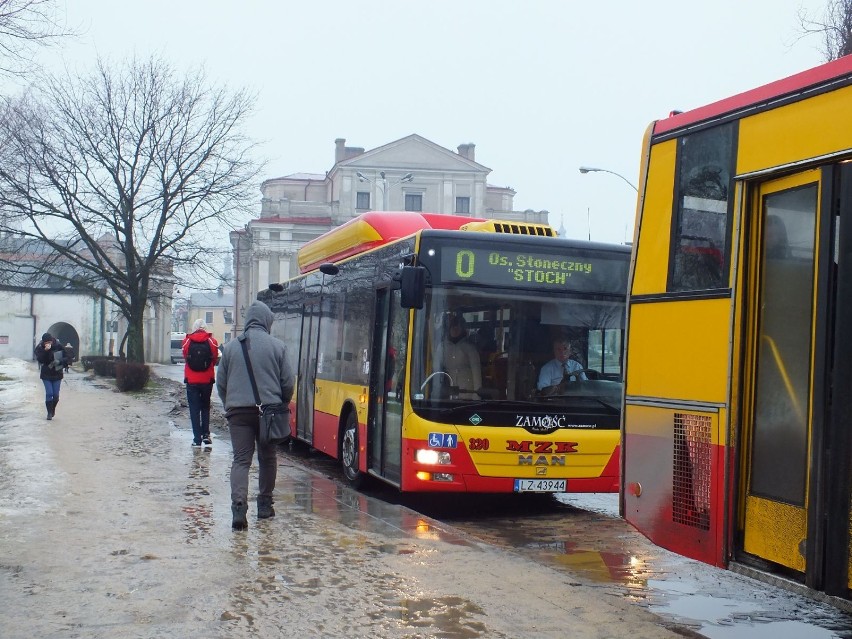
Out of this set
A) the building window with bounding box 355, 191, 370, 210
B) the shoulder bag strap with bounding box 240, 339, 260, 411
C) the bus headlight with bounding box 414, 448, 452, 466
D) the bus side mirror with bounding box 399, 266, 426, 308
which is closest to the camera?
the shoulder bag strap with bounding box 240, 339, 260, 411

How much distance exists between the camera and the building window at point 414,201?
268ft

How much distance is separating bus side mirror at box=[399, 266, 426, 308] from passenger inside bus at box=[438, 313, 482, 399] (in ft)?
1.88

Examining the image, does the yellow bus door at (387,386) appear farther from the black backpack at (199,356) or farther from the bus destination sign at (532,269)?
the black backpack at (199,356)

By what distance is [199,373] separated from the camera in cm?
1655

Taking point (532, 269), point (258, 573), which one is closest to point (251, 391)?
point (258, 573)

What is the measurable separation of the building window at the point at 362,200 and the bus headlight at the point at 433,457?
72424 millimetres

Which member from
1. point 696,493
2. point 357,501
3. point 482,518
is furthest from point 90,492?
point 696,493

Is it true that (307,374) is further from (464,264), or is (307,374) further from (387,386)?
(464,264)

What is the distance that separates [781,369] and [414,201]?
252ft

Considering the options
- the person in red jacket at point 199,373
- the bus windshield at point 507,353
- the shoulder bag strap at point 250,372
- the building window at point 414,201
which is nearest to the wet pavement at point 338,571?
the shoulder bag strap at point 250,372

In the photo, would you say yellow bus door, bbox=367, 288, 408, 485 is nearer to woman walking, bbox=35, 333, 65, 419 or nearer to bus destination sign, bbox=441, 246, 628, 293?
bus destination sign, bbox=441, 246, 628, 293

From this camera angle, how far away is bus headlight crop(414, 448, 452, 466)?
10.8m

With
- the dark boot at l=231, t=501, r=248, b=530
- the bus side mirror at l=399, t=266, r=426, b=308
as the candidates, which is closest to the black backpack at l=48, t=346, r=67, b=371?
the bus side mirror at l=399, t=266, r=426, b=308

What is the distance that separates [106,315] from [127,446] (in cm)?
6731
